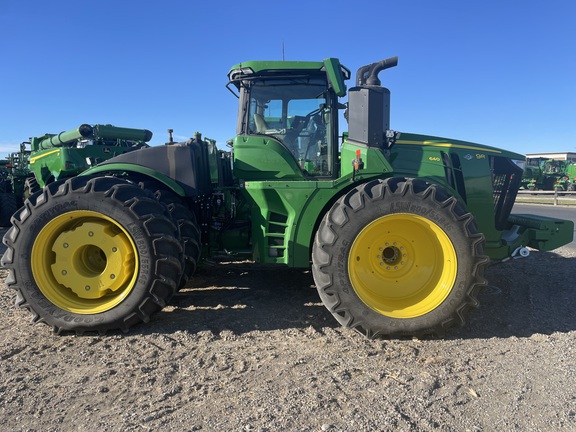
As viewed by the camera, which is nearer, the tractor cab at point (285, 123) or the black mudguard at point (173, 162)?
the black mudguard at point (173, 162)

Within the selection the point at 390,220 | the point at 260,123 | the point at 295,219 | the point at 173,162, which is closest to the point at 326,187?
the point at 295,219

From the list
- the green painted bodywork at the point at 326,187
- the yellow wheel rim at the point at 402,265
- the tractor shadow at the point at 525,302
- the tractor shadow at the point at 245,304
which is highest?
the green painted bodywork at the point at 326,187

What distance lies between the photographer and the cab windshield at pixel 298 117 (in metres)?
4.43

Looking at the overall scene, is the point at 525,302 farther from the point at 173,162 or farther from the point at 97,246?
the point at 97,246

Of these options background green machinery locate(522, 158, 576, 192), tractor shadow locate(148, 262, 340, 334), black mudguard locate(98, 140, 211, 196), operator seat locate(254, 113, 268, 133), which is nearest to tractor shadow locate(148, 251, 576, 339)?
tractor shadow locate(148, 262, 340, 334)

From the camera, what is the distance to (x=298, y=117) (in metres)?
4.48

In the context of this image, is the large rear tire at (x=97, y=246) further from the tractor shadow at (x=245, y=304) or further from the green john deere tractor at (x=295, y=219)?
the tractor shadow at (x=245, y=304)

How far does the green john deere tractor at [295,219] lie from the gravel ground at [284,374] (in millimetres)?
276

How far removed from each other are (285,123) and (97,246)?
2.30 m

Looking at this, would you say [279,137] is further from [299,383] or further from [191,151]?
[299,383]

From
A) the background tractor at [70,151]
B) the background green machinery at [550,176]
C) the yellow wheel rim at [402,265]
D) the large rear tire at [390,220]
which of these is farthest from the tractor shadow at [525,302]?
the background green machinery at [550,176]

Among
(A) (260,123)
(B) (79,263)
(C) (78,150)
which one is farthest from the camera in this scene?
(C) (78,150)

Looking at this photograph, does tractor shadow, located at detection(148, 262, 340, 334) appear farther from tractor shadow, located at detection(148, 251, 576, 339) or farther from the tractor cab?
the tractor cab

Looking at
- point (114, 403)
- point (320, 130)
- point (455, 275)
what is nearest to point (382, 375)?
point (455, 275)
